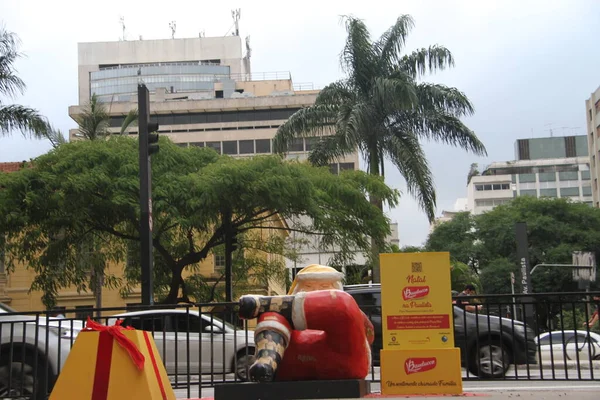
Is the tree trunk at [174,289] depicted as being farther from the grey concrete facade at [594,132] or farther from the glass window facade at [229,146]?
the glass window facade at [229,146]

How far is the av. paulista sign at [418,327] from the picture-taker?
874cm

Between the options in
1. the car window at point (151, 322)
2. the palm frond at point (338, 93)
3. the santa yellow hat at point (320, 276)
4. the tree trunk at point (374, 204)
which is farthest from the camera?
the palm frond at point (338, 93)

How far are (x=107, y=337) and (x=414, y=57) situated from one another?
85.6 ft

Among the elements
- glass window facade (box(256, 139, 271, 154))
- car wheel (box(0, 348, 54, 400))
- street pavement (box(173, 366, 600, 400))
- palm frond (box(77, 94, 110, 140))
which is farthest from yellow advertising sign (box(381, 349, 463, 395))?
glass window facade (box(256, 139, 271, 154))

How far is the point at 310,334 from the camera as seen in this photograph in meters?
7.51

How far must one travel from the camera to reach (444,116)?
1239 inches

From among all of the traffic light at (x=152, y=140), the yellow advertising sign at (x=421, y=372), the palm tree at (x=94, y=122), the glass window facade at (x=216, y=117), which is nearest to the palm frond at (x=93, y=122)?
the palm tree at (x=94, y=122)

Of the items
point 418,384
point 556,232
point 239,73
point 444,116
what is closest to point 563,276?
point 556,232

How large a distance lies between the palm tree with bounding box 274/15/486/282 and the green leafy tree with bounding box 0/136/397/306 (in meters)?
3.87

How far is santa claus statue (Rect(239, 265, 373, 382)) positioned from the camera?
7242 millimetres

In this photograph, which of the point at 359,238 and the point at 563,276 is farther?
the point at 563,276

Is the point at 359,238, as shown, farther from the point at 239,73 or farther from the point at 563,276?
the point at 239,73

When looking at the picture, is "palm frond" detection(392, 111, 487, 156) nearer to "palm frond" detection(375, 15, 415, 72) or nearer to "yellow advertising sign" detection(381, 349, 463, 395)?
"palm frond" detection(375, 15, 415, 72)

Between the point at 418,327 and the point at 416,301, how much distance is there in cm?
28
